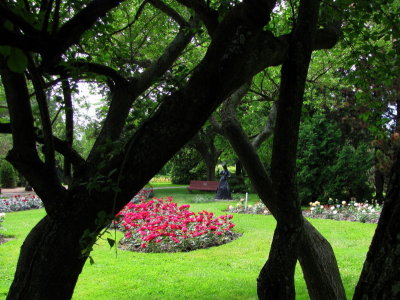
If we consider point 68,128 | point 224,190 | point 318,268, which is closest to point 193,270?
point 318,268

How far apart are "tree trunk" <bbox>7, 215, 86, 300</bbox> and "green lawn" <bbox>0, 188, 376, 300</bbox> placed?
337 centimetres

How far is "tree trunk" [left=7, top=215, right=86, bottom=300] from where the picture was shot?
5.74 feet

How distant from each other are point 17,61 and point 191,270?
18.7 feet

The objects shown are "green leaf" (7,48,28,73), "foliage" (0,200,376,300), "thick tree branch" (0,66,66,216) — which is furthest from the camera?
"foliage" (0,200,376,300)

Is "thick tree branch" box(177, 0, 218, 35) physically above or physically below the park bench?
above

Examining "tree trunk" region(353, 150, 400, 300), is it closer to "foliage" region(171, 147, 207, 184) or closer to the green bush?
"foliage" region(171, 147, 207, 184)

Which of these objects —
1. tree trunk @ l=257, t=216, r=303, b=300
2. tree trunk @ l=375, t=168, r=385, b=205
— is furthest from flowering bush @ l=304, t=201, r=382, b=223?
tree trunk @ l=257, t=216, r=303, b=300

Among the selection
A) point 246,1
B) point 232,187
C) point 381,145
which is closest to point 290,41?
point 246,1

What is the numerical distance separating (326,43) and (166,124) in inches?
69.1

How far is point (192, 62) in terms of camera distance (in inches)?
263

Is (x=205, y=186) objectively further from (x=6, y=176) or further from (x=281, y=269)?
(x=281, y=269)

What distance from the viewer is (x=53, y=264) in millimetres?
1755

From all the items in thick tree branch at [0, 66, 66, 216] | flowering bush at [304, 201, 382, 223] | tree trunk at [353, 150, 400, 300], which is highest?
thick tree branch at [0, 66, 66, 216]

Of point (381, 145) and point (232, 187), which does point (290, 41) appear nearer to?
point (381, 145)
